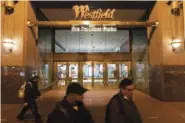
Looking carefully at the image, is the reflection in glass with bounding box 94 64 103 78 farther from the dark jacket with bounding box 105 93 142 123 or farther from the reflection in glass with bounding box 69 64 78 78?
the dark jacket with bounding box 105 93 142 123

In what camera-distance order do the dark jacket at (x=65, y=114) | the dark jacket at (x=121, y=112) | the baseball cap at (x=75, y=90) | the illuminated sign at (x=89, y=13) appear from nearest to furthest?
the dark jacket at (x=65, y=114) < the baseball cap at (x=75, y=90) < the dark jacket at (x=121, y=112) < the illuminated sign at (x=89, y=13)

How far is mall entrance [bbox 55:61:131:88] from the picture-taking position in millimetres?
21562

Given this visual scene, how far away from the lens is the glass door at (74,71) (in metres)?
21.6

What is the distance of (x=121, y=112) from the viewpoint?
3.21 meters

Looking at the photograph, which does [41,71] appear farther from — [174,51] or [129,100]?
[129,100]

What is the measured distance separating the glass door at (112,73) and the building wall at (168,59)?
852cm

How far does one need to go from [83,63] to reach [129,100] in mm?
18245

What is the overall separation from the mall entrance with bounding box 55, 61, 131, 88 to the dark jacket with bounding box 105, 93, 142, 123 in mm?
18263

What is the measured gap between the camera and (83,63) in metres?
21.6

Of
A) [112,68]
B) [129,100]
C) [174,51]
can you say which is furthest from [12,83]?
[112,68]

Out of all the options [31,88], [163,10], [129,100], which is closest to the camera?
[129,100]

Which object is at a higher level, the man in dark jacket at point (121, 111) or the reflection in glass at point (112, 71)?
the reflection in glass at point (112, 71)

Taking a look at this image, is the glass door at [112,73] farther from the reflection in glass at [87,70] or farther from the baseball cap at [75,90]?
the baseball cap at [75,90]

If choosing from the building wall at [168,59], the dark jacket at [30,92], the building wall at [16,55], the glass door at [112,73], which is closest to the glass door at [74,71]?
the glass door at [112,73]
